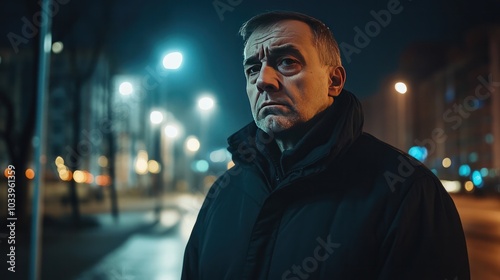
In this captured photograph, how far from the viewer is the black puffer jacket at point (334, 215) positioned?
4.59 ft

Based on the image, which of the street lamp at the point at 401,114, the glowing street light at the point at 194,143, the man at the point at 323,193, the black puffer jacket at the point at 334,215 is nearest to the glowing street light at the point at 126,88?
the glowing street light at the point at 194,143

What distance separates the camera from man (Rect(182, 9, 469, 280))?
141 cm

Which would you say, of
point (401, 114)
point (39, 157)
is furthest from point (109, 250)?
point (401, 114)

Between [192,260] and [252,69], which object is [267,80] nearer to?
[252,69]

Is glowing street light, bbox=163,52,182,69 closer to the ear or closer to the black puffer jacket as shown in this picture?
the black puffer jacket

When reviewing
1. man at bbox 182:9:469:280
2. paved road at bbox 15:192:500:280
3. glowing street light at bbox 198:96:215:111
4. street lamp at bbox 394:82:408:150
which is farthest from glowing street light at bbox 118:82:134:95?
man at bbox 182:9:469:280

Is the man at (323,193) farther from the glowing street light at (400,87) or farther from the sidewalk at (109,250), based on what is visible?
the sidewalk at (109,250)

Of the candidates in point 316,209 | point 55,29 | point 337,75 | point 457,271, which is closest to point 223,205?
point 316,209

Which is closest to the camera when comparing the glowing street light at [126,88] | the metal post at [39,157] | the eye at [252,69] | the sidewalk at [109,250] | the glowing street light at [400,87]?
the eye at [252,69]

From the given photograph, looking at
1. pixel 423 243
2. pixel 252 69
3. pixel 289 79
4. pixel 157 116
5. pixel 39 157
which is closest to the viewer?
pixel 423 243

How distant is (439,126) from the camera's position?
172 inches

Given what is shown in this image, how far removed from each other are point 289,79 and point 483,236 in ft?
40.6

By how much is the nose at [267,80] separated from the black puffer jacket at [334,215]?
18 centimetres

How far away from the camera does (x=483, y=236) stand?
12312 millimetres
